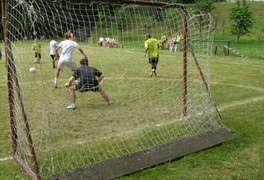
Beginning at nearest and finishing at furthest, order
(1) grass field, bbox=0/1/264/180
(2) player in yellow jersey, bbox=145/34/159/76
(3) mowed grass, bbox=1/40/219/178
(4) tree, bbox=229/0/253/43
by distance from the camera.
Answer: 1. (1) grass field, bbox=0/1/264/180
2. (3) mowed grass, bbox=1/40/219/178
3. (2) player in yellow jersey, bbox=145/34/159/76
4. (4) tree, bbox=229/0/253/43

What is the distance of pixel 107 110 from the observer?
7.25 meters

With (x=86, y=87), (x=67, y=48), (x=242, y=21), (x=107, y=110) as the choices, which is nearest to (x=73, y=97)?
(x=86, y=87)

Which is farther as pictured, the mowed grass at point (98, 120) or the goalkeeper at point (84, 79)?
the goalkeeper at point (84, 79)

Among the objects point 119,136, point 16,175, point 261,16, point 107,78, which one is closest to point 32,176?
point 16,175

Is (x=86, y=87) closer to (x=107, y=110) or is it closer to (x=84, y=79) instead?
(x=84, y=79)

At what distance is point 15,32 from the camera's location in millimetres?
4684

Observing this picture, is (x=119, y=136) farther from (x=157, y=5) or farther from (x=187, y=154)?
(x=157, y=5)

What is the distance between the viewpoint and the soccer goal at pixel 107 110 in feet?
14.0

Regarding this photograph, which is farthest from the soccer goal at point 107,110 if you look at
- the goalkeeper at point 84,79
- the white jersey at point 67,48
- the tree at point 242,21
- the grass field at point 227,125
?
the tree at point 242,21

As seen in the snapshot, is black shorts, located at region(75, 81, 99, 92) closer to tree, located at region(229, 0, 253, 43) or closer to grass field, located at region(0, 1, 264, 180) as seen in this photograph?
grass field, located at region(0, 1, 264, 180)

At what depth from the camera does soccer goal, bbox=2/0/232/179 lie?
169 inches

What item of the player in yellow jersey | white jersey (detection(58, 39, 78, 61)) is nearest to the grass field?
the player in yellow jersey

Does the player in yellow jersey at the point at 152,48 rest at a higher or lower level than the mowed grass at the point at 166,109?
→ higher

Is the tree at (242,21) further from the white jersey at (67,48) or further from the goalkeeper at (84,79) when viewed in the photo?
the goalkeeper at (84,79)
